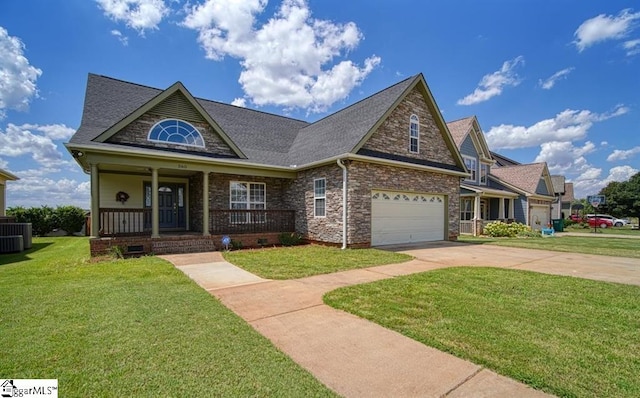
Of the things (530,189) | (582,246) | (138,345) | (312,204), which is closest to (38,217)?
(312,204)

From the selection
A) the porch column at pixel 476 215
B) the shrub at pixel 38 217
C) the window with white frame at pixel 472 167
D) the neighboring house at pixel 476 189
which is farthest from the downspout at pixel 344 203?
the shrub at pixel 38 217

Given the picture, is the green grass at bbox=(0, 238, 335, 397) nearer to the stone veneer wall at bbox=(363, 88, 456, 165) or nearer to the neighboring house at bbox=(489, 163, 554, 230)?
the stone veneer wall at bbox=(363, 88, 456, 165)

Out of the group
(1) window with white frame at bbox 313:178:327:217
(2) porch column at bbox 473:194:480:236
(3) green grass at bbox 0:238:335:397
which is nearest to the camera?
(3) green grass at bbox 0:238:335:397

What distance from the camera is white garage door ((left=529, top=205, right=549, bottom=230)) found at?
24362 millimetres

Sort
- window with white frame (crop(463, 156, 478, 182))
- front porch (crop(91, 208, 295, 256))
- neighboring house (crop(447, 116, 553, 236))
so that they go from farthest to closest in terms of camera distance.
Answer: window with white frame (crop(463, 156, 478, 182)) → neighboring house (crop(447, 116, 553, 236)) → front porch (crop(91, 208, 295, 256))

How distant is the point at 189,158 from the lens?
35.6ft

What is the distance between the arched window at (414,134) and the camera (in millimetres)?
13698

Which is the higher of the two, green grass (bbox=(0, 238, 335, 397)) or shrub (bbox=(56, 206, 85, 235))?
shrub (bbox=(56, 206, 85, 235))

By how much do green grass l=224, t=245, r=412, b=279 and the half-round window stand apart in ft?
17.0

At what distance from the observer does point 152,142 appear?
11102 mm

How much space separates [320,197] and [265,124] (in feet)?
23.8

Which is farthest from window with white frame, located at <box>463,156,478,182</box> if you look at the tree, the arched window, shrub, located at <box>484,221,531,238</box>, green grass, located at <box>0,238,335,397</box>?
the tree

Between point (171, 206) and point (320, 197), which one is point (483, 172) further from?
point (171, 206)

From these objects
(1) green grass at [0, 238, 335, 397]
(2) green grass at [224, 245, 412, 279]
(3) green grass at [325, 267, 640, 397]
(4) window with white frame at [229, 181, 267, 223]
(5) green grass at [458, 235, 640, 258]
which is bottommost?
(5) green grass at [458, 235, 640, 258]
